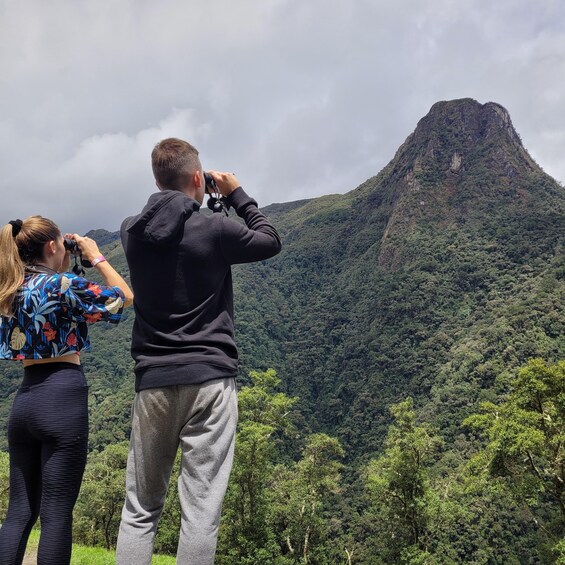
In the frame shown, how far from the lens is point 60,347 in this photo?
7.02 ft

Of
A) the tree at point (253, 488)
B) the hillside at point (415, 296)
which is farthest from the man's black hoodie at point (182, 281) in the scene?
the hillside at point (415, 296)

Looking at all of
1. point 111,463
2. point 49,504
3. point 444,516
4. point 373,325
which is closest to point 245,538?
point 444,516

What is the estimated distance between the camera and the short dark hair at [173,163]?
6.58 feet

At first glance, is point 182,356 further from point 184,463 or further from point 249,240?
point 249,240

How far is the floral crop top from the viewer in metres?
2.08

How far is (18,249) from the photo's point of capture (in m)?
2.19

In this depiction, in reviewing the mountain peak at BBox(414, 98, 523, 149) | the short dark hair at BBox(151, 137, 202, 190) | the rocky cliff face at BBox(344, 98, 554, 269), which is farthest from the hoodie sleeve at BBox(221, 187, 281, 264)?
the mountain peak at BBox(414, 98, 523, 149)

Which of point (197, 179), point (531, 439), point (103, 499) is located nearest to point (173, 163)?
point (197, 179)

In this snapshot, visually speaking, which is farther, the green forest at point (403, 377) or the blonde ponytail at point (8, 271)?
the green forest at point (403, 377)

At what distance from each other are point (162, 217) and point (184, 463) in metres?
1.01

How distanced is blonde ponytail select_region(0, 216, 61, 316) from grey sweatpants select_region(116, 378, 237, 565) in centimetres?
82

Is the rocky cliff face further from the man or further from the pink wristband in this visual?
the man

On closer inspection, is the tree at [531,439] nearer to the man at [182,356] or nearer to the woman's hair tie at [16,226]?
the man at [182,356]

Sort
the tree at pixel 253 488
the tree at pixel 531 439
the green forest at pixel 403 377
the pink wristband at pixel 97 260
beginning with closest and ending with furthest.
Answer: the pink wristband at pixel 97 260 < the tree at pixel 531 439 < the green forest at pixel 403 377 < the tree at pixel 253 488
